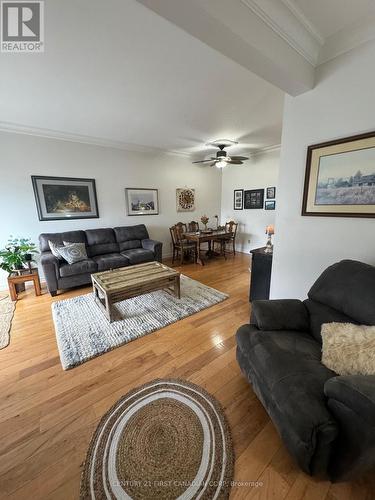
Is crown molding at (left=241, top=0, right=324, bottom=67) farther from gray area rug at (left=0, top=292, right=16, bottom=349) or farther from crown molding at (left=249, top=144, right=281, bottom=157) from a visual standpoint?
gray area rug at (left=0, top=292, right=16, bottom=349)

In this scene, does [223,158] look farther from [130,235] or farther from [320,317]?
[320,317]

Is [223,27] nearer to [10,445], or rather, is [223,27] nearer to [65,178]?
[10,445]

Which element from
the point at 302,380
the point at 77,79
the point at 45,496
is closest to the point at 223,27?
the point at 77,79

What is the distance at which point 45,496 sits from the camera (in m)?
0.99

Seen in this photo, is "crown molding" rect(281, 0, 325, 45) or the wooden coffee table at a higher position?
"crown molding" rect(281, 0, 325, 45)

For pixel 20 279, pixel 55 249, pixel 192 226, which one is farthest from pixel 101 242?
pixel 192 226

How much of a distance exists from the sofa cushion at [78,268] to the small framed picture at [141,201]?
Answer: 1558 millimetres

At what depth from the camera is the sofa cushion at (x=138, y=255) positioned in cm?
373

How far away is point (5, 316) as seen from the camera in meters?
2.55

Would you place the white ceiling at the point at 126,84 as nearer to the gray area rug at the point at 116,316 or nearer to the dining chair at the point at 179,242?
the dining chair at the point at 179,242

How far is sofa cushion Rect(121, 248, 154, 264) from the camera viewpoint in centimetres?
373

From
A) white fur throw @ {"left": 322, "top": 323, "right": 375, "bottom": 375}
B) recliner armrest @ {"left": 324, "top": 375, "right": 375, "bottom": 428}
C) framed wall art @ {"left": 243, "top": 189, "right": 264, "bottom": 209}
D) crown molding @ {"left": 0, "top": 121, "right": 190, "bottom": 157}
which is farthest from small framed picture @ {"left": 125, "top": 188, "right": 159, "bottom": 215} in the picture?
recliner armrest @ {"left": 324, "top": 375, "right": 375, "bottom": 428}

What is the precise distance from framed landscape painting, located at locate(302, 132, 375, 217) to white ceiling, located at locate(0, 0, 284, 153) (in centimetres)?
107

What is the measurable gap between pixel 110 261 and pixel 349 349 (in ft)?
10.9
